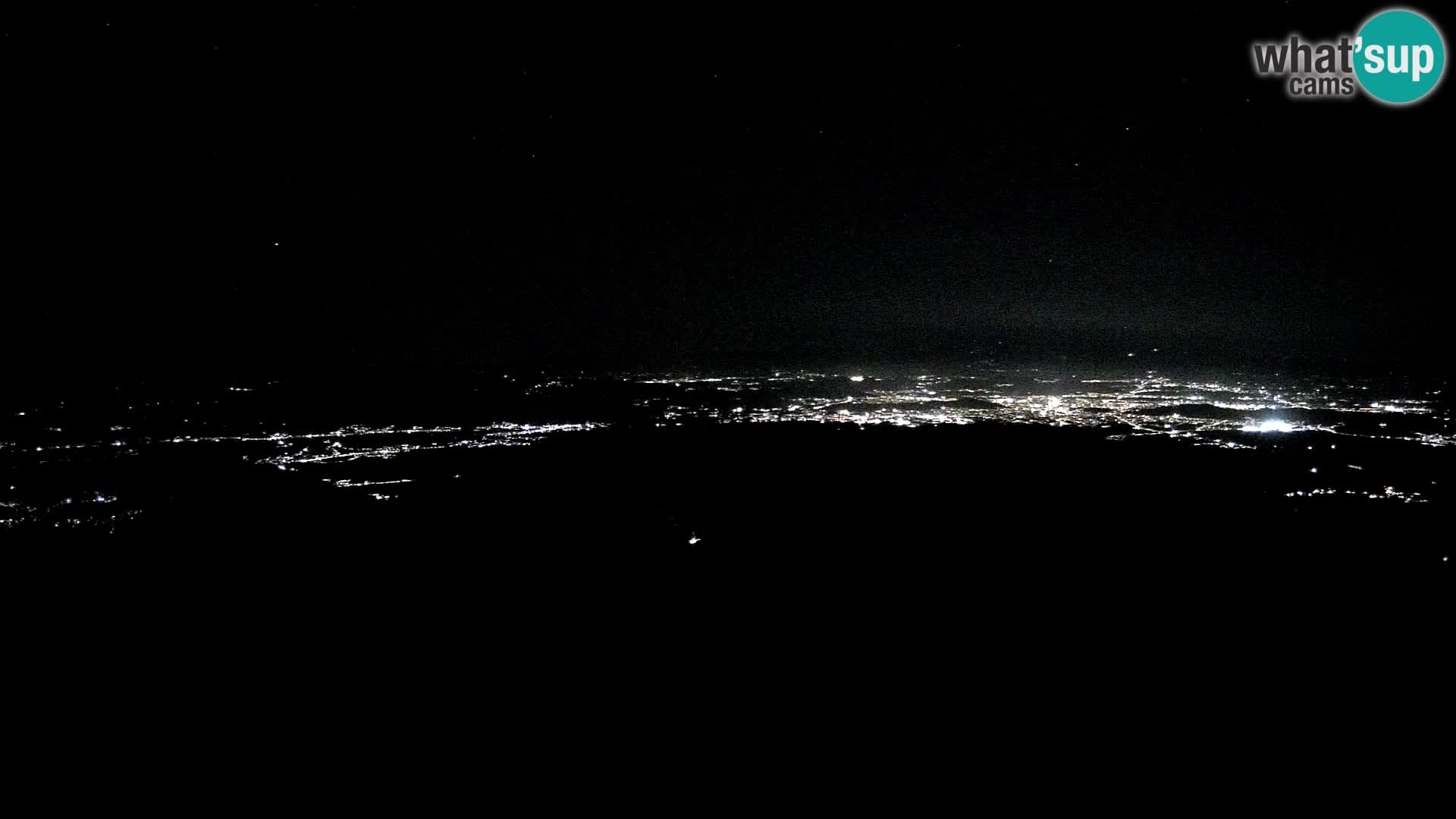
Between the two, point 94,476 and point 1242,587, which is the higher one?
point 94,476

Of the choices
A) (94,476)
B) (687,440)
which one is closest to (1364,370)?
(687,440)

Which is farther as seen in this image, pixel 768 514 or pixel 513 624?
pixel 768 514

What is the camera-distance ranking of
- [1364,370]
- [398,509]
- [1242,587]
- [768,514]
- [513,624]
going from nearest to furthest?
[513,624] < [1242,587] < [768,514] < [398,509] < [1364,370]

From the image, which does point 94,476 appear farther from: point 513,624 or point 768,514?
point 768,514

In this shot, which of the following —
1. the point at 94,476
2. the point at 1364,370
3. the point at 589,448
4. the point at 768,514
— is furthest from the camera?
the point at 1364,370

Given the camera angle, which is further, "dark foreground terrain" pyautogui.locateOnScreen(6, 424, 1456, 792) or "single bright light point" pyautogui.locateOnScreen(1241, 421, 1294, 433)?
"single bright light point" pyautogui.locateOnScreen(1241, 421, 1294, 433)

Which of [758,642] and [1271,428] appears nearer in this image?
[758,642]

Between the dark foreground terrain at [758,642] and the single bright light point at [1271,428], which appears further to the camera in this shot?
the single bright light point at [1271,428]
